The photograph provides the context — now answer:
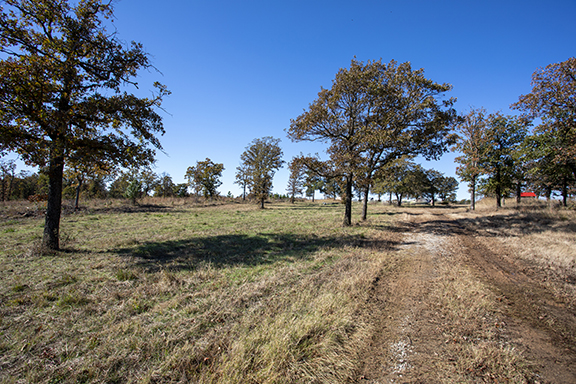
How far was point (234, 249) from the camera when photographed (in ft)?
35.4

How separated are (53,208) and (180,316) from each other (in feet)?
31.4

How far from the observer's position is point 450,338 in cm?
425

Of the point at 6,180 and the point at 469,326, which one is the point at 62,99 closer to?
the point at 469,326

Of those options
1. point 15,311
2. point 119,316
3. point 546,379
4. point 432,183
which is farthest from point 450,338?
point 432,183

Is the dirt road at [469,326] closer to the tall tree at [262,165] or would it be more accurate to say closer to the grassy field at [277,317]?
the grassy field at [277,317]

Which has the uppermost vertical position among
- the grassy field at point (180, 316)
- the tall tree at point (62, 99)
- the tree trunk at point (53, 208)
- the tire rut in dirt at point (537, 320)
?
the tall tree at point (62, 99)

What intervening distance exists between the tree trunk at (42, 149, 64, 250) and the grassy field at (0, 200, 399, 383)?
0.62m

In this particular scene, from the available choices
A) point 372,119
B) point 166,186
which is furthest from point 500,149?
point 166,186

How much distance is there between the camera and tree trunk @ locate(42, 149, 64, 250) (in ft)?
30.4

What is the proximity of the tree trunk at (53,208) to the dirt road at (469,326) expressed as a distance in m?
12.8

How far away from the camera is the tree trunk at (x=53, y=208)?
30.4 ft

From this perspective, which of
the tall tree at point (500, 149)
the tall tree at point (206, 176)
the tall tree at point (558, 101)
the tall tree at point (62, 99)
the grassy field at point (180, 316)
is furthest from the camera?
the tall tree at point (206, 176)

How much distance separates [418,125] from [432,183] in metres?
63.3

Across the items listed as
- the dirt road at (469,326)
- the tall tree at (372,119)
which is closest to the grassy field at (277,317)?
the dirt road at (469,326)
